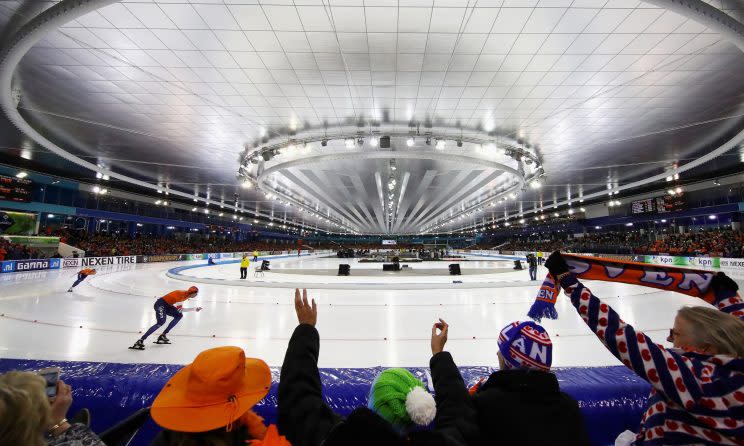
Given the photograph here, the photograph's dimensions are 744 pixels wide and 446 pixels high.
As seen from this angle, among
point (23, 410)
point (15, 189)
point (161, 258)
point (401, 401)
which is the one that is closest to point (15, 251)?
point (15, 189)

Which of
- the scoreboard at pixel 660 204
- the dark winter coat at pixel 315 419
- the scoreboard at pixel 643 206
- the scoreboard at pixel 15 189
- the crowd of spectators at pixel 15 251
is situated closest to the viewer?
the dark winter coat at pixel 315 419

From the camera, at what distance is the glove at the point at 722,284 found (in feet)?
5.85

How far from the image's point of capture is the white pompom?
1021 millimetres

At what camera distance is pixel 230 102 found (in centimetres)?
892

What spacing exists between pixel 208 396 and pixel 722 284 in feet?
9.14

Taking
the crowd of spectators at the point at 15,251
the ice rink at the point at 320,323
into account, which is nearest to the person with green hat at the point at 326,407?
the ice rink at the point at 320,323

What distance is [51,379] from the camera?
1.15 m

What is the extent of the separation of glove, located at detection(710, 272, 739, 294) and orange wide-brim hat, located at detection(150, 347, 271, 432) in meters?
2.59

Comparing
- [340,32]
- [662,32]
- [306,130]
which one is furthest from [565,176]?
[340,32]

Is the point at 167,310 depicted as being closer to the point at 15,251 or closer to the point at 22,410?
the point at 22,410

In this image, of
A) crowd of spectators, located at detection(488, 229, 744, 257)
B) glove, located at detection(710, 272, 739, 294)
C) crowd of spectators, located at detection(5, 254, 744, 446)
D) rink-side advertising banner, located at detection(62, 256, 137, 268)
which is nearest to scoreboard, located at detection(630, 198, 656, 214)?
Result: crowd of spectators, located at detection(488, 229, 744, 257)

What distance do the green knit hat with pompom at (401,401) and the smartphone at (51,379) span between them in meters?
1.18

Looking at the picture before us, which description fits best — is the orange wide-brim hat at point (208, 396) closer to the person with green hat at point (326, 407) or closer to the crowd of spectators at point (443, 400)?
the crowd of spectators at point (443, 400)

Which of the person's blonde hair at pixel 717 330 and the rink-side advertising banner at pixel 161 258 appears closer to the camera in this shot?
the person's blonde hair at pixel 717 330
